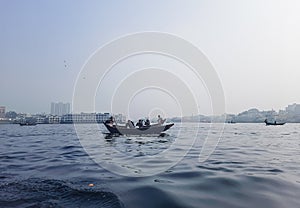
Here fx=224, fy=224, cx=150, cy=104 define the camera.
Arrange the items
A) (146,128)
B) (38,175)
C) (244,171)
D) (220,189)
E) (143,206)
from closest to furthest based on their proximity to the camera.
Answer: (143,206) → (220,189) → (38,175) → (244,171) → (146,128)

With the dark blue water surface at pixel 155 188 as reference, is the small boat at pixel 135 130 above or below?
above

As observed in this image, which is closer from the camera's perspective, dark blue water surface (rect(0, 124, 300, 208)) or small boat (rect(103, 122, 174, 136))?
dark blue water surface (rect(0, 124, 300, 208))

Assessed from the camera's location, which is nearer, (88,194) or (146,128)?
(88,194)

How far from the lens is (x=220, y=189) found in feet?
24.2

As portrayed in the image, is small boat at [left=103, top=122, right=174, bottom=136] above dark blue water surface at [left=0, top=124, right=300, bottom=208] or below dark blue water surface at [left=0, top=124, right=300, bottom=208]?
above

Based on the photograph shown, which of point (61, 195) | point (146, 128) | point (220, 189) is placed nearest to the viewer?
point (61, 195)

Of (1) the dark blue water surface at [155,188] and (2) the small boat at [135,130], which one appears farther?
(2) the small boat at [135,130]

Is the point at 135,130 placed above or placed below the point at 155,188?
above

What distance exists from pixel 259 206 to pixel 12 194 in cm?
706

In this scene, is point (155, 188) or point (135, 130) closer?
point (155, 188)

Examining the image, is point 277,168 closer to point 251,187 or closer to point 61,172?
point 251,187

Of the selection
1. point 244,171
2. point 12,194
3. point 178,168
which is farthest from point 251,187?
point 12,194

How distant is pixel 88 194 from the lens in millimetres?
6727

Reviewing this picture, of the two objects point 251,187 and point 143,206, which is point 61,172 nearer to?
point 143,206
